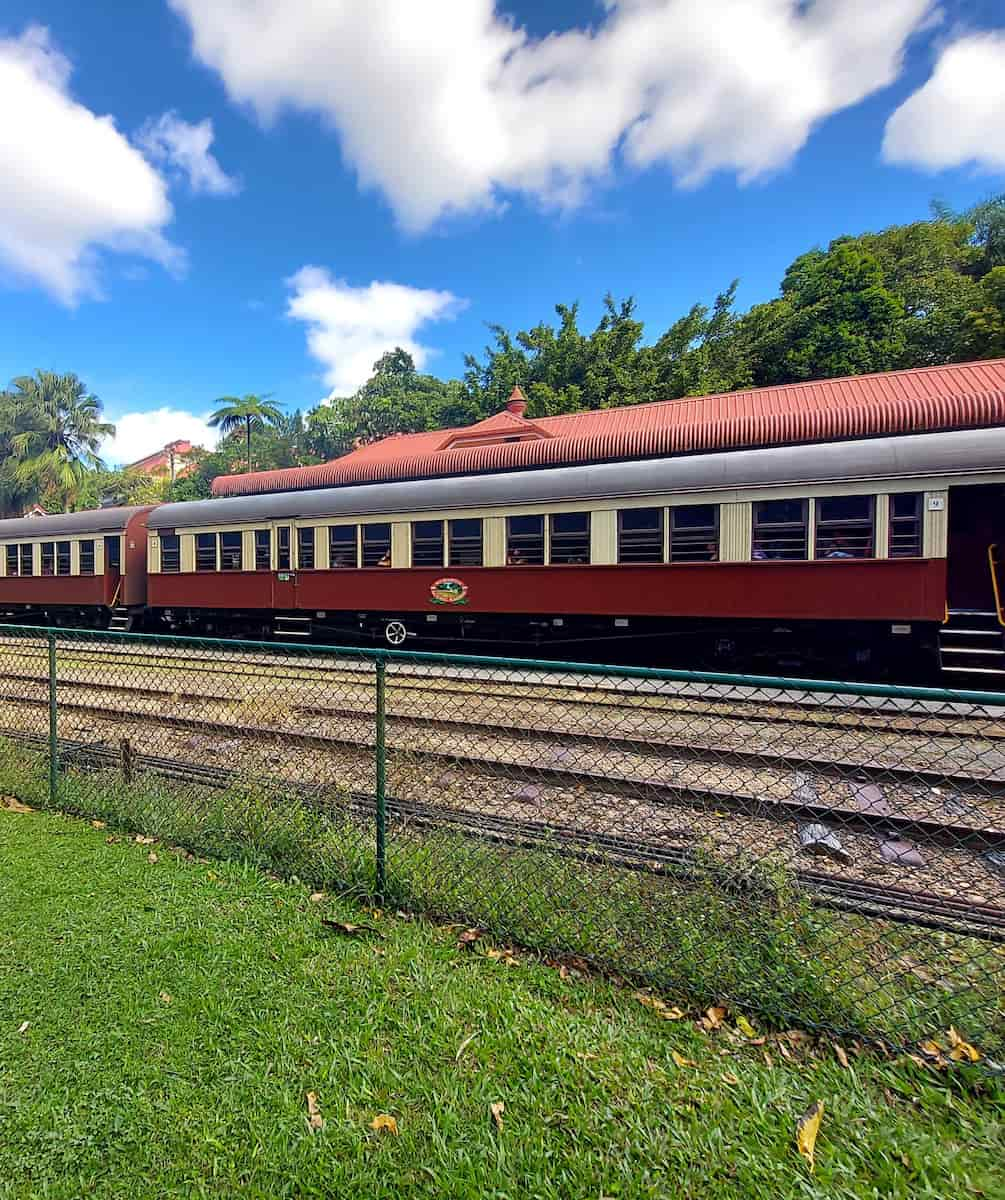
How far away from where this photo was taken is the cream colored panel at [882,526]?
840 cm

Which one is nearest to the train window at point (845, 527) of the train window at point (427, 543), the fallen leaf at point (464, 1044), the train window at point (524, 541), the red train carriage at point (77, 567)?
the train window at point (524, 541)

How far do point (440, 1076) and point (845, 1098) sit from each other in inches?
54.6

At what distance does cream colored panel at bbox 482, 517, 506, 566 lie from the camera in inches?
425

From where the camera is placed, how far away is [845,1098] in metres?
2.02

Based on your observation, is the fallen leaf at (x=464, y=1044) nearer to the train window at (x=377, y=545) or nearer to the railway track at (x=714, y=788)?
the railway track at (x=714, y=788)

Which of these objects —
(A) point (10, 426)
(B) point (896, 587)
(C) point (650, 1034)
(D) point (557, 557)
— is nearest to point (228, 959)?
(C) point (650, 1034)

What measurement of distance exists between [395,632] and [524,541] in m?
3.44

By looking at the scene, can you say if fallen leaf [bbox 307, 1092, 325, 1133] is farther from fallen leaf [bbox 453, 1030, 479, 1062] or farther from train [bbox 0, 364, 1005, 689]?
train [bbox 0, 364, 1005, 689]

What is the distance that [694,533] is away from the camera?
9469mm

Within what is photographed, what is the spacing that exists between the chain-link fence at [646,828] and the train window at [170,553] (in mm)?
9021

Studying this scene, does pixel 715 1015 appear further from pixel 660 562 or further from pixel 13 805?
pixel 660 562

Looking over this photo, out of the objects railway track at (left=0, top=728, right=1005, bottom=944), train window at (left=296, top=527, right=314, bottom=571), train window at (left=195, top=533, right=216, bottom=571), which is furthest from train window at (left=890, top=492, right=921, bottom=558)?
train window at (left=195, top=533, right=216, bottom=571)

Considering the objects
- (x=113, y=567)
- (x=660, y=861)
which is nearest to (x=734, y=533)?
(x=660, y=861)

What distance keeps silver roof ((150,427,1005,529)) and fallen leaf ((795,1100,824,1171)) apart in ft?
27.2
